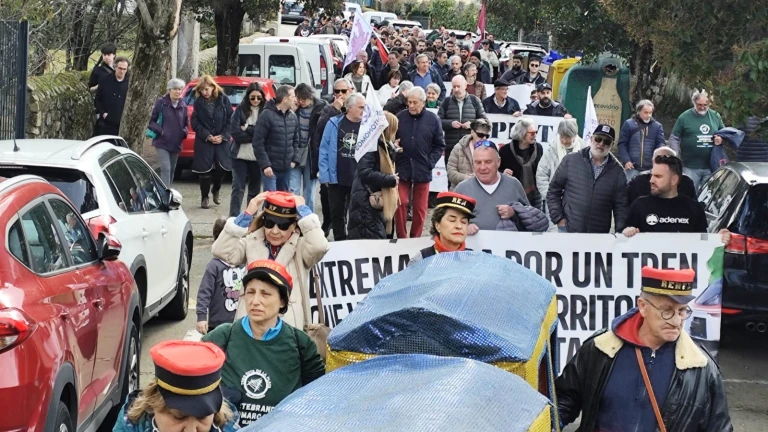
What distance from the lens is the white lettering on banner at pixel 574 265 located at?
8.73 metres

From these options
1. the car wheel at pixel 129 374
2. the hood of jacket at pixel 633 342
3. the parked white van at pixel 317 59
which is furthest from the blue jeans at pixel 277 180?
the parked white van at pixel 317 59

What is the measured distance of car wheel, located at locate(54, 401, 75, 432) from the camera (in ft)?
19.7

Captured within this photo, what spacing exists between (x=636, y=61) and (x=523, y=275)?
69.5 feet

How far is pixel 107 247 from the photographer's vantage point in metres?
7.34

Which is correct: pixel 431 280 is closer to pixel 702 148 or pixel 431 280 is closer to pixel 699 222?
pixel 699 222

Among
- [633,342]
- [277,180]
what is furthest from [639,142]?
[633,342]

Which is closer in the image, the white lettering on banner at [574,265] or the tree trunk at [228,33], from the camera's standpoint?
the white lettering on banner at [574,265]

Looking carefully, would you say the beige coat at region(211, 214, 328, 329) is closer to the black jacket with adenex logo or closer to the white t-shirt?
the white t-shirt

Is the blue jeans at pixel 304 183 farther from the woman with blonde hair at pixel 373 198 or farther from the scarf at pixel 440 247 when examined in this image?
the scarf at pixel 440 247

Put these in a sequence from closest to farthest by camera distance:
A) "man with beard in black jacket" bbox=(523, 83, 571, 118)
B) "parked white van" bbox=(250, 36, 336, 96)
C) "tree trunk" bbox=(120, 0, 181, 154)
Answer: "tree trunk" bbox=(120, 0, 181, 154)
"man with beard in black jacket" bbox=(523, 83, 571, 118)
"parked white van" bbox=(250, 36, 336, 96)

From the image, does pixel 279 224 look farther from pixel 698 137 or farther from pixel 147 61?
pixel 147 61

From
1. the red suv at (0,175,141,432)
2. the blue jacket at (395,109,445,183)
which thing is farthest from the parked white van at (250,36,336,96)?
the red suv at (0,175,141,432)

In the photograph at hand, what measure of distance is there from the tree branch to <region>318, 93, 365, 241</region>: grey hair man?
421 cm

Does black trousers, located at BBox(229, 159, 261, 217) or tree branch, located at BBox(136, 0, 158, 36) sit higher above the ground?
tree branch, located at BBox(136, 0, 158, 36)
